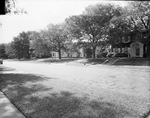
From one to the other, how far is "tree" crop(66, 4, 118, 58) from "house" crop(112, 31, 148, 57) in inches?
256

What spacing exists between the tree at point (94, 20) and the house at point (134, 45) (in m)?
6.51

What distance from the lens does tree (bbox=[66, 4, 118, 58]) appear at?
86.5 ft

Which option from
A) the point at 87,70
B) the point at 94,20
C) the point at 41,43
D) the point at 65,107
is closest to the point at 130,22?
the point at 94,20

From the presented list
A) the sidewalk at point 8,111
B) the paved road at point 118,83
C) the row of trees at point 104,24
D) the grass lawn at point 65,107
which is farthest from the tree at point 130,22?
the sidewalk at point 8,111

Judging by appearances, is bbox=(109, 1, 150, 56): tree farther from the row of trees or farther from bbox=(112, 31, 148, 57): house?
→ bbox=(112, 31, 148, 57): house

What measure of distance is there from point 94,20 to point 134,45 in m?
12.5

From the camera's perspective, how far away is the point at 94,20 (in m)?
26.6

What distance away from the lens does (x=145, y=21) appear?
24562mm

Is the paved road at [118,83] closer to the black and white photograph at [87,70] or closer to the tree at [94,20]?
the black and white photograph at [87,70]

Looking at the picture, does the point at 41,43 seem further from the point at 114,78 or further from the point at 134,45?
the point at 114,78

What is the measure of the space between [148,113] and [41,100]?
3199 millimetres

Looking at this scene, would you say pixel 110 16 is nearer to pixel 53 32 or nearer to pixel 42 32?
pixel 53 32

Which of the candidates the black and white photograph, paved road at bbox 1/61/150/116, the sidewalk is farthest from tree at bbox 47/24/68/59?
the sidewalk

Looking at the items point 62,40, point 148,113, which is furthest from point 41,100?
point 62,40
